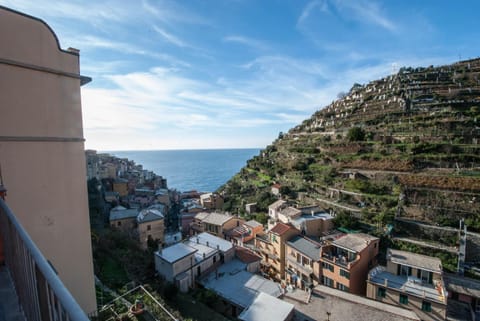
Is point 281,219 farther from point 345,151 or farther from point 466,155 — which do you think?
point 466,155

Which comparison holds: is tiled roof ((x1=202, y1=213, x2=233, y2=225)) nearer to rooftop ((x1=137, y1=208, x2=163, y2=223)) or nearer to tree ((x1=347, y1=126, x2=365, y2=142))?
rooftop ((x1=137, y1=208, x2=163, y2=223))

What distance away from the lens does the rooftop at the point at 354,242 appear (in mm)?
13830

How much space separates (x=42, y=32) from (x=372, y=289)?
16.4 meters

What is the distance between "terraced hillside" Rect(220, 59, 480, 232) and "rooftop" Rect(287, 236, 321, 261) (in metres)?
5.14

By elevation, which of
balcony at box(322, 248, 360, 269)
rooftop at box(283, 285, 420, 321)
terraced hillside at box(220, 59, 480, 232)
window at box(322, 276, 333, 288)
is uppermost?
terraced hillside at box(220, 59, 480, 232)

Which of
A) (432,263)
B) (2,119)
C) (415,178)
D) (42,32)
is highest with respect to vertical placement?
(42,32)

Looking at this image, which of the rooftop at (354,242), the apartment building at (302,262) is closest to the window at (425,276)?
the rooftop at (354,242)

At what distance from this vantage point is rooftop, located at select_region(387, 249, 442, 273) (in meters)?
12.2

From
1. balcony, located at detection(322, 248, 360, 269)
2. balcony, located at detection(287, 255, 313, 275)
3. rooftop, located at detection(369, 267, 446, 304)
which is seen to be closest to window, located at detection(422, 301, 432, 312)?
rooftop, located at detection(369, 267, 446, 304)

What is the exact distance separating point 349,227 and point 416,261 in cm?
528

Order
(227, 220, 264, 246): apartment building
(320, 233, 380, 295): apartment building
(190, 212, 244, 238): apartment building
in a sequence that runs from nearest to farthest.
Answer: (320, 233, 380, 295): apartment building → (227, 220, 264, 246): apartment building → (190, 212, 244, 238): apartment building

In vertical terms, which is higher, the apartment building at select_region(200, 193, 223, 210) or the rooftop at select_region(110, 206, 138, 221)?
the rooftop at select_region(110, 206, 138, 221)

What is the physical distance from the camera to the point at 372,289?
496 inches

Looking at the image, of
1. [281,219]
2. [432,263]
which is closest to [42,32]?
[432,263]
